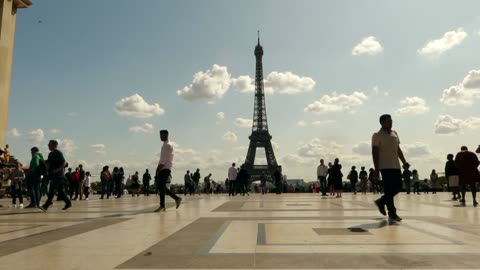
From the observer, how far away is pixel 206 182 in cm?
3056

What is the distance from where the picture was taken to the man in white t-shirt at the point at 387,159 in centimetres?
762

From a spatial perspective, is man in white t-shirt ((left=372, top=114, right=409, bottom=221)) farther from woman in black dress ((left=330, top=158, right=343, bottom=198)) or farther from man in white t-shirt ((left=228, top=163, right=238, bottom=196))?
man in white t-shirt ((left=228, top=163, right=238, bottom=196))

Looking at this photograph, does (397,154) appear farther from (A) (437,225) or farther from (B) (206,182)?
(B) (206,182)

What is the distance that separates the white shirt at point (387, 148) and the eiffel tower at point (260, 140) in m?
70.6

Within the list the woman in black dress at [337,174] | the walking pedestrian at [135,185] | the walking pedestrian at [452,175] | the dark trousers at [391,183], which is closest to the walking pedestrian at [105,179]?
the walking pedestrian at [135,185]

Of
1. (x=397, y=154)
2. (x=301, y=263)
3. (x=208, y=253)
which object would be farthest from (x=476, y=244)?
(x=397, y=154)

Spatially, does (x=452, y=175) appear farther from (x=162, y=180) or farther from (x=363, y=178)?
(x=162, y=180)

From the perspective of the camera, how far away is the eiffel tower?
266 feet

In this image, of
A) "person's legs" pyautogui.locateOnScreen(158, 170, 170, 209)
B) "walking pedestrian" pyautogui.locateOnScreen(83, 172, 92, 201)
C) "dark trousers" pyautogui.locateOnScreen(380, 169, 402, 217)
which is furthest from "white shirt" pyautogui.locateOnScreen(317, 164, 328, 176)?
"dark trousers" pyautogui.locateOnScreen(380, 169, 402, 217)

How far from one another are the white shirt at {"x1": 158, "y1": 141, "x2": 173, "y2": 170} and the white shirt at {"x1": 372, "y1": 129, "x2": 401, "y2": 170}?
4757mm

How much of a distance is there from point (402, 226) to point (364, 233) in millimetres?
1214

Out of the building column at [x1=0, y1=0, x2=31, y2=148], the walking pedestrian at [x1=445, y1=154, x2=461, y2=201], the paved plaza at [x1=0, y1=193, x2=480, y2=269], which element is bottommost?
the paved plaza at [x1=0, y1=193, x2=480, y2=269]

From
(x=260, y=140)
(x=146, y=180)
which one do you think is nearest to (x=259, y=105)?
(x=260, y=140)

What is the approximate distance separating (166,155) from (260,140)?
245 feet
